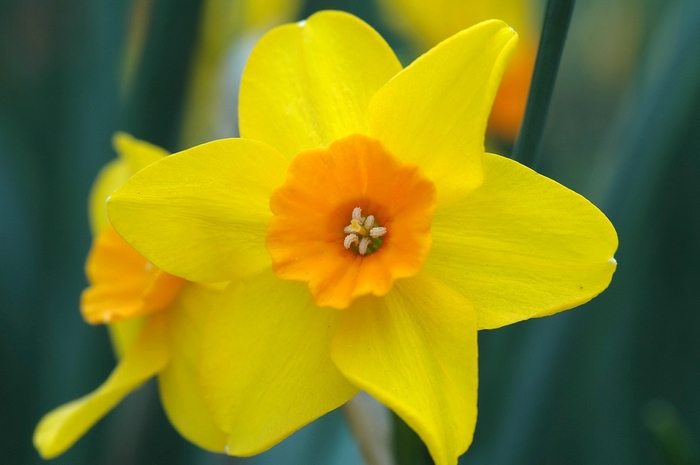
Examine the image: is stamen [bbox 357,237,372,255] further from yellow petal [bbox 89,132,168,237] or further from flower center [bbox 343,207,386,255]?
yellow petal [bbox 89,132,168,237]

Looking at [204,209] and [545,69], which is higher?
[545,69]

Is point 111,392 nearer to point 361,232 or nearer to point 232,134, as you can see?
point 361,232

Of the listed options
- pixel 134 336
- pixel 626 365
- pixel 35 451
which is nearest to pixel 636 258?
pixel 626 365

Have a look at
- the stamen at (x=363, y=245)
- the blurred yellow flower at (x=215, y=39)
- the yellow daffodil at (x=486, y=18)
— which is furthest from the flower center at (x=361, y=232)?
the yellow daffodil at (x=486, y=18)

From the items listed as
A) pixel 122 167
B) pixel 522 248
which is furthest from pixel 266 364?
pixel 122 167

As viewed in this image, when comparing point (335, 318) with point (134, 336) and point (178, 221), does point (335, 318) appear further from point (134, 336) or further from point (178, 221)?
point (134, 336)

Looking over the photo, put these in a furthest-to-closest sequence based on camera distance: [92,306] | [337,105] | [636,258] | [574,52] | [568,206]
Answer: [574,52] → [636,258] → [92,306] → [337,105] → [568,206]
